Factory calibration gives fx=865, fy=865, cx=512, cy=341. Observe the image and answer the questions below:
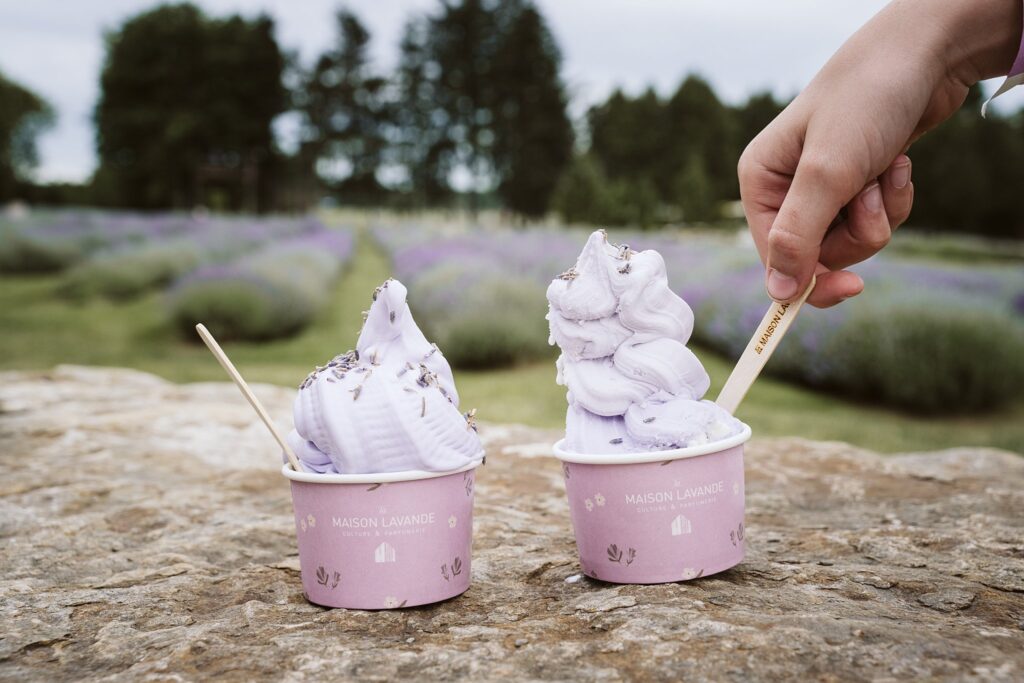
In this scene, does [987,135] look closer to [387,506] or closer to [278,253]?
[278,253]

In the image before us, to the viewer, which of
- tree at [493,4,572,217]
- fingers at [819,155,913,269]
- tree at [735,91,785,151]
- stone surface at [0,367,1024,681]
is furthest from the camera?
tree at [735,91,785,151]

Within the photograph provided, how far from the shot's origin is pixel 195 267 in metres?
13.3

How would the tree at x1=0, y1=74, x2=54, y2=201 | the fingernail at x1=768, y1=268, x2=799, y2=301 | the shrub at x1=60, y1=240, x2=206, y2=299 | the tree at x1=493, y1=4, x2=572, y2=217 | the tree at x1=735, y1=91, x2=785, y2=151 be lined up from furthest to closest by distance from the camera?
the tree at x1=0, y1=74, x2=54, y2=201
the tree at x1=735, y1=91, x2=785, y2=151
the tree at x1=493, y1=4, x2=572, y2=217
the shrub at x1=60, y1=240, x2=206, y2=299
the fingernail at x1=768, y1=268, x2=799, y2=301

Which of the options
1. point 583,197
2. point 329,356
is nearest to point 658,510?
point 329,356

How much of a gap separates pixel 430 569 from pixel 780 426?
3.96m

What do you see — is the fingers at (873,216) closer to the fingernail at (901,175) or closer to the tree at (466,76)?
the fingernail at (901,175)

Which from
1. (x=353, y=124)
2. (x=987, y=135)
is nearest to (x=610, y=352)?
(x=987, y=135)

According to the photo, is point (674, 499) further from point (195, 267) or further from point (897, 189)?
point (195, 267)

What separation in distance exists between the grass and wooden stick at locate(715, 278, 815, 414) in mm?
1917

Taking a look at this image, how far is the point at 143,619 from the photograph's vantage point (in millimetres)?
1757

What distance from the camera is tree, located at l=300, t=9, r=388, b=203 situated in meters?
A: 40.8

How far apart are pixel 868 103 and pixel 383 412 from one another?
3.91 ft

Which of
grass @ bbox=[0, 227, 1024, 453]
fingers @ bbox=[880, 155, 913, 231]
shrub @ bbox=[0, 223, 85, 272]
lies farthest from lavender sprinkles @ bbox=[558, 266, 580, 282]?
shrub @ bbox=[0, 223, 85, 272]

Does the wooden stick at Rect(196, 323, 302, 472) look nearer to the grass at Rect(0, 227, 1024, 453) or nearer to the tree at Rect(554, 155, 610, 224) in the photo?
the grass at Rect(0, 227, 1024, 453)
